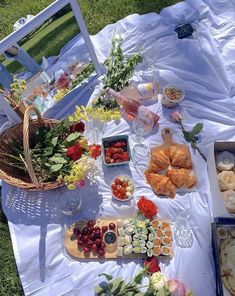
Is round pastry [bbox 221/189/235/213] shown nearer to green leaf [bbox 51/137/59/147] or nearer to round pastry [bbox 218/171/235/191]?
round pastry [bbox 218/171/235/191]

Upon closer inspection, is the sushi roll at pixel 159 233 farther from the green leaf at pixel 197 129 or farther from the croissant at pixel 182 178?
the green leaf at pixel 197 129

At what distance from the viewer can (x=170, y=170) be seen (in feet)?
8.50

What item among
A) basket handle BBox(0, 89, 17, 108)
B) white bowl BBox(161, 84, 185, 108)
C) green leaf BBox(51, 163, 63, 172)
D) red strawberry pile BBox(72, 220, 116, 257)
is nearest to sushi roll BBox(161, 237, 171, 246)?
red strawberry pile BBox(72, 220, 116, 257)

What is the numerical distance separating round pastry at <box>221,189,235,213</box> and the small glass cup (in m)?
1.03

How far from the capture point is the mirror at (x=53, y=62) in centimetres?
279

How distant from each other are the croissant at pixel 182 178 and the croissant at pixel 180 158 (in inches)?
2.6

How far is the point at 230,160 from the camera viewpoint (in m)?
2.59

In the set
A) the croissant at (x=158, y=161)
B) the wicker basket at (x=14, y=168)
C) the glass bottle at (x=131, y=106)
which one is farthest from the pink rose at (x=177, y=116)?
the wicker basket at (x=14, y=168)

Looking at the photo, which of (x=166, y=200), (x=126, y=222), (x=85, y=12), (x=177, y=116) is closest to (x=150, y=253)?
(x=126, y=222)

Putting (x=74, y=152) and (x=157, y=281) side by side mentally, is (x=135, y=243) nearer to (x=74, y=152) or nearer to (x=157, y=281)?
(x=157, y=281)

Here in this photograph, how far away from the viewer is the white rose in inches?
85.3

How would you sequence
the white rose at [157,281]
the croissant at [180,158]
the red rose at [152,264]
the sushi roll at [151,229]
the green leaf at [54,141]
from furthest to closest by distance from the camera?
1. the croissant at [180,158]
2. the green leaf at [54,141]
3. the sushi roll at [151,229]
4. the red rose at [152,264]
5. the white rose at [157,281]

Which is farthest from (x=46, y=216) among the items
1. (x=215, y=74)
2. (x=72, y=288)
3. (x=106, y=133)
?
(x=215, y=74)

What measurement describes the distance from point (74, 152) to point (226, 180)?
3.65ft
